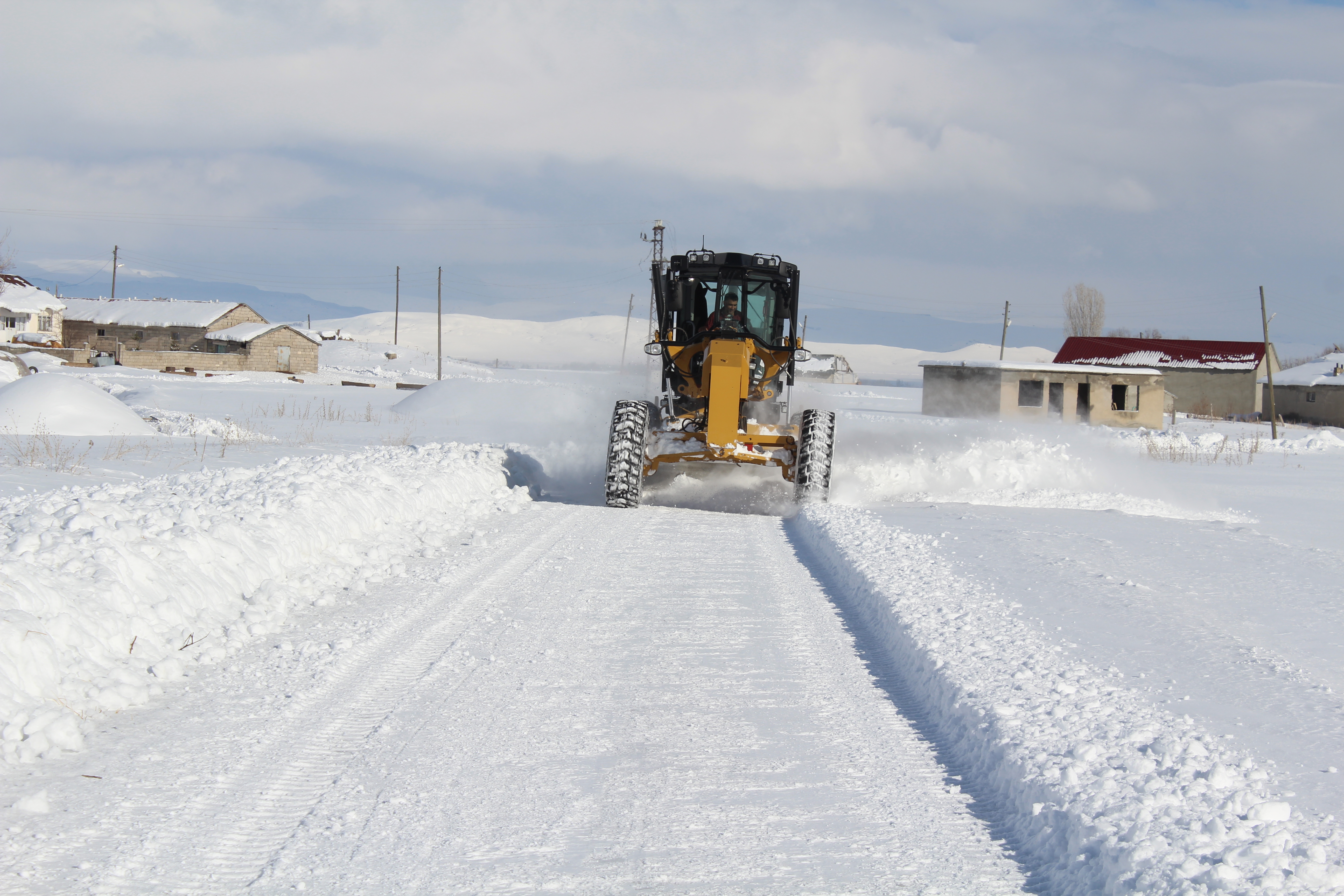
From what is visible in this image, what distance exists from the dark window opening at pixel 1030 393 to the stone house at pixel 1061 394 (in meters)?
0.02

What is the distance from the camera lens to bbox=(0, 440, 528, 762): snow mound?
4379 millimetres

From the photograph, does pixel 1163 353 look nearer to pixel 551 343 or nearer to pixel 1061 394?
pixel 1061 394

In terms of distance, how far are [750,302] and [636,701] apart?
920 cm

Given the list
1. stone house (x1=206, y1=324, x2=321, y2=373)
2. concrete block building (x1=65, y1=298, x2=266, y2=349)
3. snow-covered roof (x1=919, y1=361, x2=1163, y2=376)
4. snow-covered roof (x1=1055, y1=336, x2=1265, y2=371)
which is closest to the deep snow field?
snow-covered roof (x1=919, y1=361, x2=1163, y2=376)

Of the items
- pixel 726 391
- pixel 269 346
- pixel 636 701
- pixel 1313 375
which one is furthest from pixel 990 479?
pixel 269 346

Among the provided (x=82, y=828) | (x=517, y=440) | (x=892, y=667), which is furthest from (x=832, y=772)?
(x=517, y=440)

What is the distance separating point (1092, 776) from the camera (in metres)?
3.69

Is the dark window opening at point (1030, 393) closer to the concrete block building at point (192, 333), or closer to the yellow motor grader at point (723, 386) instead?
the yellow motor grader at point (723, 386)

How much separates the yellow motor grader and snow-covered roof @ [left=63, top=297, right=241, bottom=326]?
64163 millimetres

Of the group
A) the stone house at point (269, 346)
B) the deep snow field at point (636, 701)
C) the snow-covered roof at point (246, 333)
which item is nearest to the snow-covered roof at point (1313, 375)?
the deep snow field at point (636, 701)

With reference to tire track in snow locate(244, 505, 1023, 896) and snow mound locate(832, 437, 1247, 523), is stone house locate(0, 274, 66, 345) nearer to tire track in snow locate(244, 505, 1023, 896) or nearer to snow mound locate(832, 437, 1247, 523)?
snow mound locate(832, 437, 1247, 523)

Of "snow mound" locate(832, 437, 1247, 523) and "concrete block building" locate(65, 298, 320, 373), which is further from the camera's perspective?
"concrete block building" locate(65, 298, 320, 373)

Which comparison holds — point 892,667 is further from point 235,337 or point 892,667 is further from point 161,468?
point 235,337

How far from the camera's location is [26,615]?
4598 millimetres
